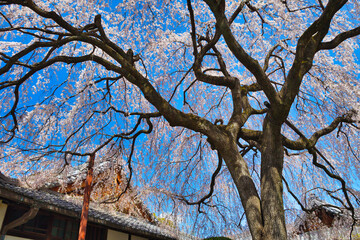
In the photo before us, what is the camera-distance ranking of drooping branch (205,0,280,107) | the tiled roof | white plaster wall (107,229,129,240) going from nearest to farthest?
drooping branch (205,0,280,107)
the tiled roof
white plaster wall (107,229,129,240)

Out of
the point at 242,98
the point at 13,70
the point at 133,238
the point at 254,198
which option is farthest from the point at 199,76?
the point at 133,238

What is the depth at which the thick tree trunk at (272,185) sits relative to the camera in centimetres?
285

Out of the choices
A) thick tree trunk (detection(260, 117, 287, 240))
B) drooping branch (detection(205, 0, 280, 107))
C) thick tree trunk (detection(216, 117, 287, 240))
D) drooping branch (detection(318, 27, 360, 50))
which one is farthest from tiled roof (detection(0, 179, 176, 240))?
drooping branch (detection(318, 27, 360, 50))

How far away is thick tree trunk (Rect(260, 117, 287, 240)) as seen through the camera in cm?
285

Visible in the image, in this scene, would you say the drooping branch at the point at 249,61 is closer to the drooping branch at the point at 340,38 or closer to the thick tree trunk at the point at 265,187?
the thick tree trunk at the point at 265,187

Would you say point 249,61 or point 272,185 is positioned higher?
point 249,61

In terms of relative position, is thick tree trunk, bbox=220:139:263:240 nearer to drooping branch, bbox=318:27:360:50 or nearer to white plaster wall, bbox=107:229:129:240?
drooping branch, bbox=318:27:360:50

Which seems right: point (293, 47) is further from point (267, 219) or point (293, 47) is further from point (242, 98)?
point (267, 219)

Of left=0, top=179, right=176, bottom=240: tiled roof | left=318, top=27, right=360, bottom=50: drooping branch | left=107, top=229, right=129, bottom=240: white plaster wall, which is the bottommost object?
left=107, top=229, right=129, bottom=240: white plaster wall

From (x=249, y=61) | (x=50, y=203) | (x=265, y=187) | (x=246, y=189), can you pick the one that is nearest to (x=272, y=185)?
(x=265, y=187)

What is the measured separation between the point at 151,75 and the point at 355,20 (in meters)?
4.15

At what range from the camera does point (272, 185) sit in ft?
10.4

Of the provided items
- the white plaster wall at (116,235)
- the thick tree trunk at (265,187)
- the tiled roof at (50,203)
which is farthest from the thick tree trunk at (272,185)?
the white plaster wall at (116,235)

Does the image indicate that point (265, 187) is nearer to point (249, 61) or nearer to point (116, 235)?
point (249, 61)
